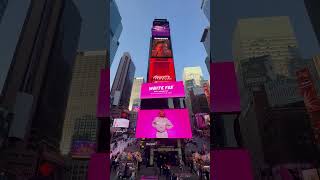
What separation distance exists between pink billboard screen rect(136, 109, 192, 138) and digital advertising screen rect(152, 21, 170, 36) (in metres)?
33.7

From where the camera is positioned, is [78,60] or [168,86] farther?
[78,60]

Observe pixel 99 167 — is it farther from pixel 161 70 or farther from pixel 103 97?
pixel 161 70

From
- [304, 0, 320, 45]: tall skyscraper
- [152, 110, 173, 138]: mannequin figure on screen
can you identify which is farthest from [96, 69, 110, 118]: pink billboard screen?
[152, 110, 173, 138]: mannequin figure on screen

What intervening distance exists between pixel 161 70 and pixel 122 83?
329ft

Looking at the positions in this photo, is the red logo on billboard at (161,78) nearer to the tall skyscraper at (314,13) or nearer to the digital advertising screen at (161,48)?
the digital advertising screen at (161,48)

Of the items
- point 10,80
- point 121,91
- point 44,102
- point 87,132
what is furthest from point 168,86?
point 121,91

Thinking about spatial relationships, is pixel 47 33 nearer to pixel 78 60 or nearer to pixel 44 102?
pixel 44 102

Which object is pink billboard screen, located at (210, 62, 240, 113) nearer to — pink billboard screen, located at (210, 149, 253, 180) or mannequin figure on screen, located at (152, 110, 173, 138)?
pink billboard screen, located at (210, 149, 253, 180)

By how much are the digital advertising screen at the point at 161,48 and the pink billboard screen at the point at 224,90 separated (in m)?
72.3

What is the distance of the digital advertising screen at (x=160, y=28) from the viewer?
289 ft

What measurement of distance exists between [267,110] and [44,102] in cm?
4959

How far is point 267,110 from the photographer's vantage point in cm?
6362

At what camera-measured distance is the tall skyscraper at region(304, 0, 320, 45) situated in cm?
2606

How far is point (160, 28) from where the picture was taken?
89.9 m
